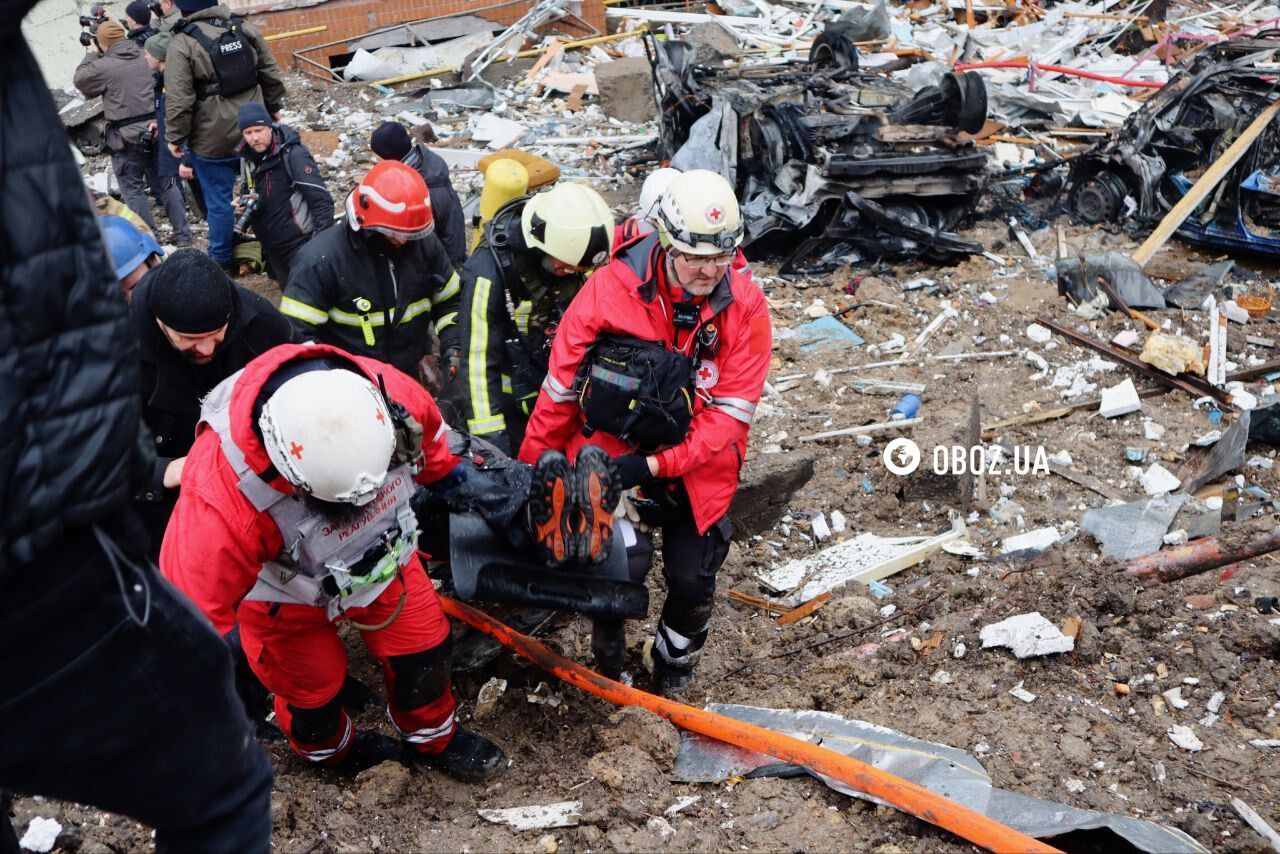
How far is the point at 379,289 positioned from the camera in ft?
16.8

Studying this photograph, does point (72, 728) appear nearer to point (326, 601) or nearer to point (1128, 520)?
point (326, 601)

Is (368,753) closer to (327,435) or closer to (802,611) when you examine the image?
(327,435)

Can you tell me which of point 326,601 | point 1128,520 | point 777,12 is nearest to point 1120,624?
point 1128,520

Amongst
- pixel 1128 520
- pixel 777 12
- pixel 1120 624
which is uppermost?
pixel 1120 624

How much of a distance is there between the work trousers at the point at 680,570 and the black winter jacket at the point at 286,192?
3.68m

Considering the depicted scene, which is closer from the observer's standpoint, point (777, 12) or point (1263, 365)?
point (1263, 365)

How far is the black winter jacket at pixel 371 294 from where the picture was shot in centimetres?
497

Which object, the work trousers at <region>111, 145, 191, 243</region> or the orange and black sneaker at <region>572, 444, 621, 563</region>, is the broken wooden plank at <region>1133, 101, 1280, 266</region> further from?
the work trousers at <region>111, 145, 191, 243</region>

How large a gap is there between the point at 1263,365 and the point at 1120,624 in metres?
4.08

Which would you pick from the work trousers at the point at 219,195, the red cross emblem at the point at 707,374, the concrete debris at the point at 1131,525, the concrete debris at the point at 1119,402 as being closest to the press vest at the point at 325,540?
the red cross emblem at the point at 707,374

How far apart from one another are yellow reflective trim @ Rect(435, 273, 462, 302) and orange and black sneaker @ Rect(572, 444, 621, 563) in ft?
6.76

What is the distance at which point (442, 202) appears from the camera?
21.8 feet

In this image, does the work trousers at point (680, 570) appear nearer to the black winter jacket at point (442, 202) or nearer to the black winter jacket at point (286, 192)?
the black winter jacket at point (442, 202)

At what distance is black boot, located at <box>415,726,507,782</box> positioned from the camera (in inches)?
160
